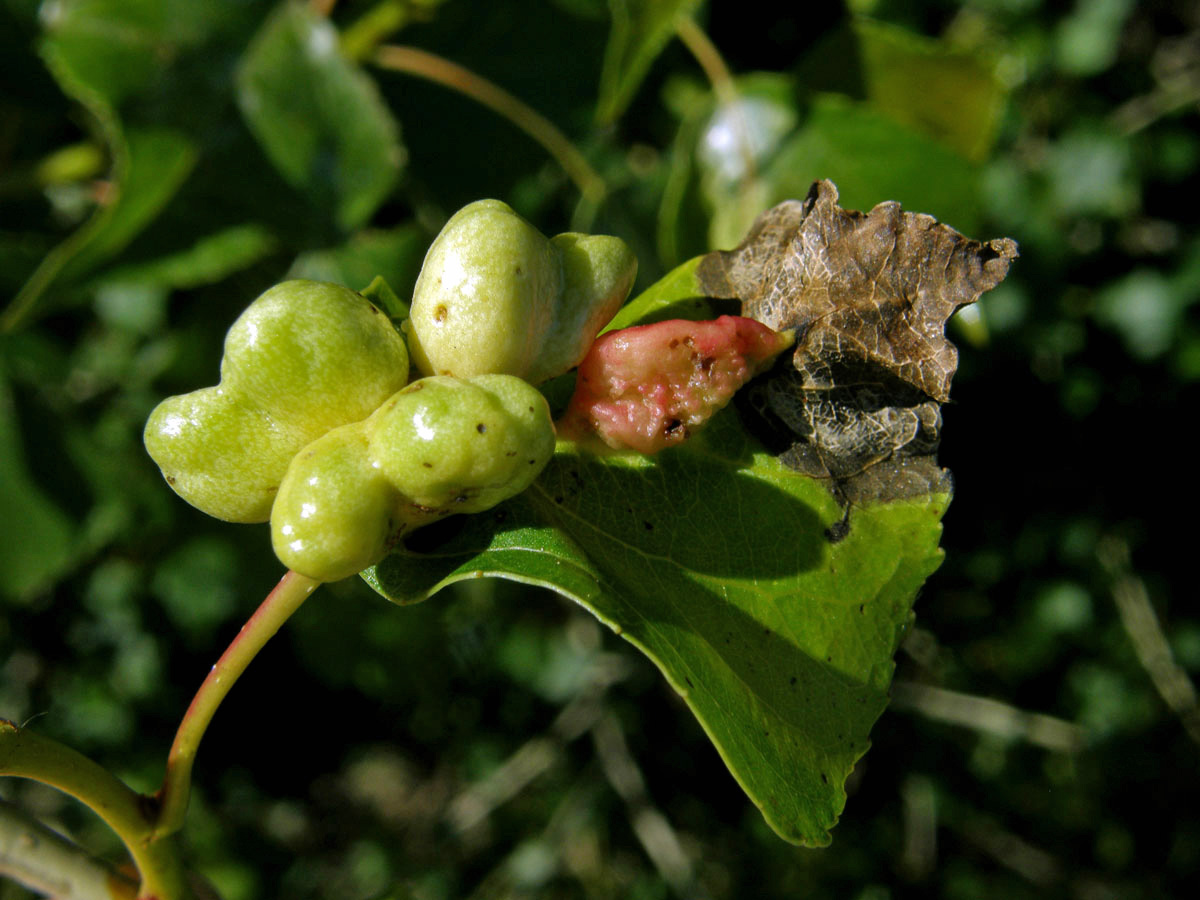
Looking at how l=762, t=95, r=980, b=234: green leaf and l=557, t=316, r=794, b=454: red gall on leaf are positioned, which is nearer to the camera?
l=557, t=316, r=794, b=454: red gall on leaf

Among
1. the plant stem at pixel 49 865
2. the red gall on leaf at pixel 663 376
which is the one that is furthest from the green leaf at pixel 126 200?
the red gall on leaf at pixel 663 376

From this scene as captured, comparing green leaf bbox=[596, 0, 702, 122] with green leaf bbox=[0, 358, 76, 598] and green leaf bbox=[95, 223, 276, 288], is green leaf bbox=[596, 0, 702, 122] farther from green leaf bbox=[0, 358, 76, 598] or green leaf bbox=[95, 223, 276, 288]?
green leaf bbox=[0, 358, 76, 598]

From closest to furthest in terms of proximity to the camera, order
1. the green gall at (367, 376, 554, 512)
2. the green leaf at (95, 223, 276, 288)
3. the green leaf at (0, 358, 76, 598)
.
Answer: the green gall at (367, 376, 554, 512) → the green leaf at (95, 223, 276, 288) → the green leaf at (0, 358, 76, 598)

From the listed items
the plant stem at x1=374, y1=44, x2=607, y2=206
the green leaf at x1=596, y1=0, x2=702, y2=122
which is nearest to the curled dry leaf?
the green leaf at x1=596, y1=0, x2=702, y2=122

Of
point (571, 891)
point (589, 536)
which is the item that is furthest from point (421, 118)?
point (571, 891)

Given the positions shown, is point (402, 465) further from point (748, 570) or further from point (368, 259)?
point (368, 259)
